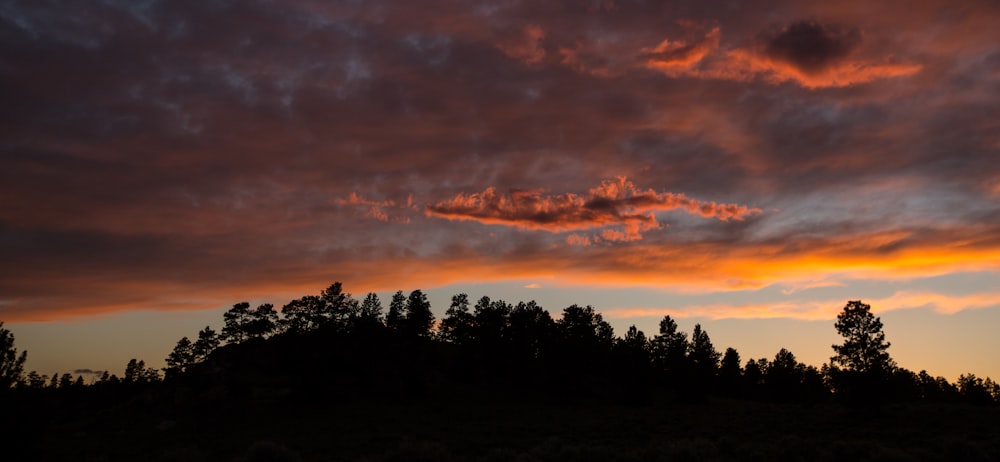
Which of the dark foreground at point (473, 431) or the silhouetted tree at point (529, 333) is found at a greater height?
the silhouetted tree at point (529, 333)

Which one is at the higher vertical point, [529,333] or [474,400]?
[529,333]

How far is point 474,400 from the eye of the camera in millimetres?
94125

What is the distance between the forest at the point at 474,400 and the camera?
101 ft

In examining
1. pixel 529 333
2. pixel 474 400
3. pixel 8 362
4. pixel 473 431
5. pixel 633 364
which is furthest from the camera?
pixel 529 333

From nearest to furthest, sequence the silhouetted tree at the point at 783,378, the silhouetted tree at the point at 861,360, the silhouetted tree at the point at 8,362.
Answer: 1. the silhouetted tree at the point at 8,362
2. the silhouetted tree at the point at 861,360
3. the silhouetted tree at the point at 783,378

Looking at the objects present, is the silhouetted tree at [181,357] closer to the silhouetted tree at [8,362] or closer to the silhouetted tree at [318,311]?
the silhouetted tree at [318,311]

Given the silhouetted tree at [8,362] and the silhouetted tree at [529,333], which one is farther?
the silhouetted tree at [529,333]

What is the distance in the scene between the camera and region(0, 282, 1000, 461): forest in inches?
1211

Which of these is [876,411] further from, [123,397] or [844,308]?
[123,397]

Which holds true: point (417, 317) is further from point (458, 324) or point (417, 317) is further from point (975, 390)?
point (975, 390)

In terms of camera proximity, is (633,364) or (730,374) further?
(730,374)

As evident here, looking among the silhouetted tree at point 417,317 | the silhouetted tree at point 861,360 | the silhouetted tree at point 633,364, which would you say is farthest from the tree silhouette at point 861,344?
the silhouetted tree at point 417,317

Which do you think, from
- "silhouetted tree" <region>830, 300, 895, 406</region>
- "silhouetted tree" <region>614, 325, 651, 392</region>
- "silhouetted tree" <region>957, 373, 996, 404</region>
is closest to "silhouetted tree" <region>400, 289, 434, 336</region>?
"silhouetted tree" <region>614, 325, 651, 392</region>

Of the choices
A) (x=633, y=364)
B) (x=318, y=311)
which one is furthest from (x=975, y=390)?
(x=318, y=311)
